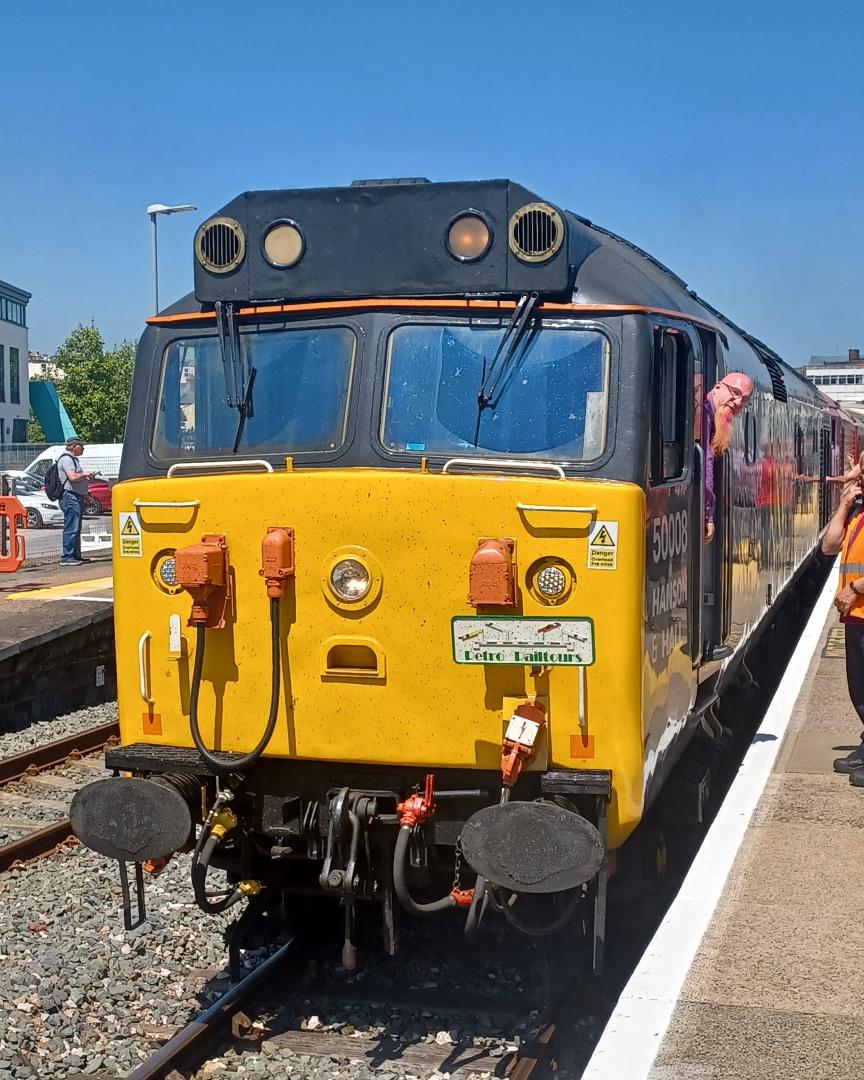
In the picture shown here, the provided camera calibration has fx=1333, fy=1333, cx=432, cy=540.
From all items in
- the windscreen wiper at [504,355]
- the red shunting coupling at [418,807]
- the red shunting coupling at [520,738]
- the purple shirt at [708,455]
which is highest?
the windscreen wiper at [504,355]

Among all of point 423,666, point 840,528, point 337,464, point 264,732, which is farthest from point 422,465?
point 840,528

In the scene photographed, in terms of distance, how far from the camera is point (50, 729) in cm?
1187

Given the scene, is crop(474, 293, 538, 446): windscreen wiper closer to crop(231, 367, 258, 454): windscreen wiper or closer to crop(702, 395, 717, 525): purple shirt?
crop(231, 367, 258, 454): windscreen wiper

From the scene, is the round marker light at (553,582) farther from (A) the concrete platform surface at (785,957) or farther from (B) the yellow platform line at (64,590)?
(B) the yellow platform line at (64,590)

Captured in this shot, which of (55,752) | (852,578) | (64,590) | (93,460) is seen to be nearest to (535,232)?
(852,578)

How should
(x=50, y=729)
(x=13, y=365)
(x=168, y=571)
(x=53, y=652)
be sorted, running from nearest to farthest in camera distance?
(x=168, y=571)
(x=50, y=729)
(x=53, y=652)
(x=13, y=365)

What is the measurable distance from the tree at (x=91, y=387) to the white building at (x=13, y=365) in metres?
2.19

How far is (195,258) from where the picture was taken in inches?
220

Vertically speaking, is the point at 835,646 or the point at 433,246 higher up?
the point at 433,246

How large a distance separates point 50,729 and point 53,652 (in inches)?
31.2

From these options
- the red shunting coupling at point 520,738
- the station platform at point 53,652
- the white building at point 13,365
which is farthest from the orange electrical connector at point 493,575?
the white building at point 13,365

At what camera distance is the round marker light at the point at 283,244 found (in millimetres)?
5426

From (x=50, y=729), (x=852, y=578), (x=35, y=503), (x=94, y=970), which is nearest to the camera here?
(x=94, y=970)

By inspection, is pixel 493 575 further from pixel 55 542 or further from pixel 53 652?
pixel 55 542
